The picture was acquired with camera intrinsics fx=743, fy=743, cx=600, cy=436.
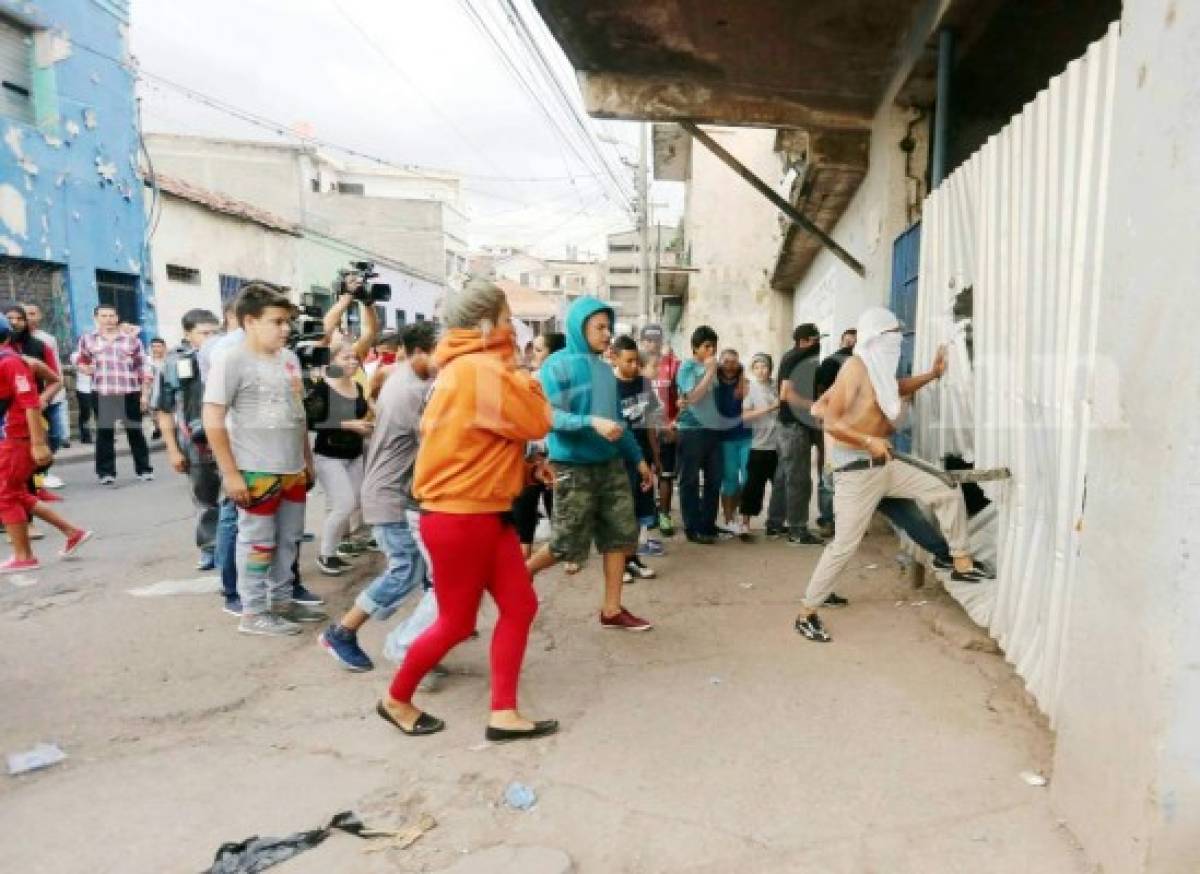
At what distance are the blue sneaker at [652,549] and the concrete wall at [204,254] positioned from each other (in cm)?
1202

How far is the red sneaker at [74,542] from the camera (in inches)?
205

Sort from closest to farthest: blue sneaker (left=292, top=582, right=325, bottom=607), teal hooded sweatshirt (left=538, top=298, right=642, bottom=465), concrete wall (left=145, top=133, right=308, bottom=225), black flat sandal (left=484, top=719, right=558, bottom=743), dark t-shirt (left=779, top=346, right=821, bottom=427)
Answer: black flat sandal (left=484, top=719, right=558, bottom=743), teal hooded sweatshirt (left=538, top=298, right=642, bottom=465), blue sneaker (left=292, top=582, right=325, bottom=607), dark t-shirt (left=779, top=346, right=821, bottom=427), concrete wall (left=145, top=133, right=308, bottom=225)

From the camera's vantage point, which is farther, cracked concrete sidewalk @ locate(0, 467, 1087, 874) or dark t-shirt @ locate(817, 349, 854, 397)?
dark t-shirt @ locate(817, 349, 854, 397)

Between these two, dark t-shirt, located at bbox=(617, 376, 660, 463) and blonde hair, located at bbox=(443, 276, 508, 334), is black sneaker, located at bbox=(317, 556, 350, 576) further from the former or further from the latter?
blonde hair, located at bbox=(443, 276, 508, 334)

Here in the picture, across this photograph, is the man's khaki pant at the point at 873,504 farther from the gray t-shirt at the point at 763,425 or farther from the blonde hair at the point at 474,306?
the gray t-shirt at the point at 763,425

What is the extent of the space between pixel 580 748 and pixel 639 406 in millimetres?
2795

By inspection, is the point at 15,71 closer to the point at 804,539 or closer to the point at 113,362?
the point at 113,362

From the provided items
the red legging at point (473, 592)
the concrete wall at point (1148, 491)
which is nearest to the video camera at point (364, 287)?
the red legging at point (473, 592)

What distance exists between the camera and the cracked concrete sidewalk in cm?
216

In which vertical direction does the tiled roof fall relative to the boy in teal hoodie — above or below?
above

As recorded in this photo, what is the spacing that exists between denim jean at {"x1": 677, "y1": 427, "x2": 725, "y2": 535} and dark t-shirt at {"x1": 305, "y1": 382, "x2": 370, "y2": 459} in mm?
2344

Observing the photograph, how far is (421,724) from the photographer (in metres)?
2.81

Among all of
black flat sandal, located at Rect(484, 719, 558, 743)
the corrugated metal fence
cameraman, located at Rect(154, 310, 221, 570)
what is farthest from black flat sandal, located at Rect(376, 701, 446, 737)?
cameraman, located at Rect(154, 310, 221, 570)

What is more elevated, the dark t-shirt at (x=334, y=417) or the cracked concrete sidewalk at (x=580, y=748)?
the dark t-shirt at (x=334, y=417)
